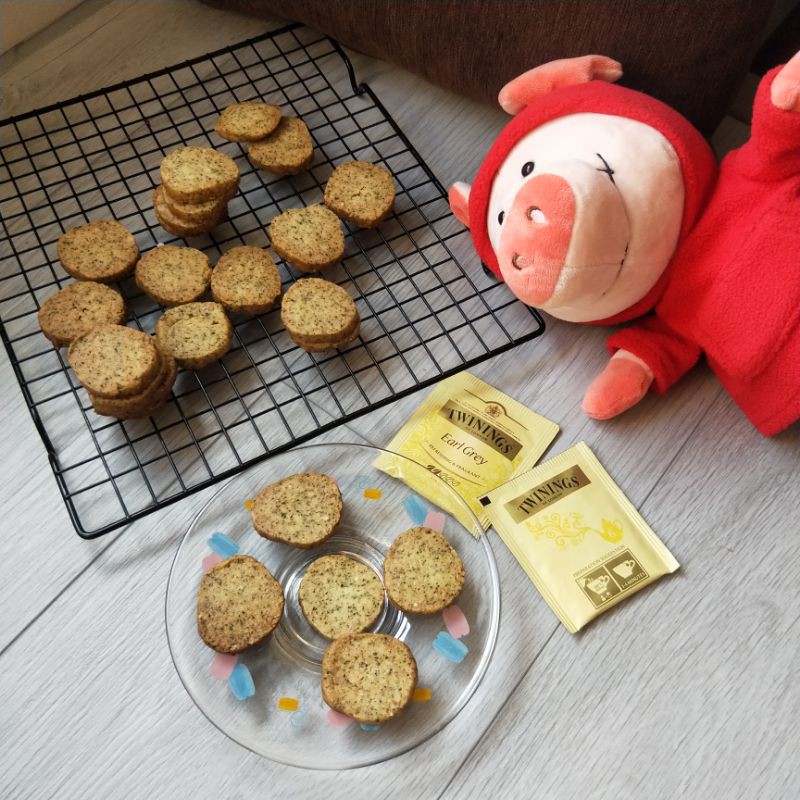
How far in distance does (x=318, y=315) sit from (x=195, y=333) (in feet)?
0.45

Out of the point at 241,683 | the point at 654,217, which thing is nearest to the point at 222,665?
the point at 241,683

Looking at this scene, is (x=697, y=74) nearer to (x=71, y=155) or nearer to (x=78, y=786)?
(x=71, y=155)

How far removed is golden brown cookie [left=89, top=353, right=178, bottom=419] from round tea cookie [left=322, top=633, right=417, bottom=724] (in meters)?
0.32

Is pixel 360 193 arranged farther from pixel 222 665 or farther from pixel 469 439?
pixel 222 665

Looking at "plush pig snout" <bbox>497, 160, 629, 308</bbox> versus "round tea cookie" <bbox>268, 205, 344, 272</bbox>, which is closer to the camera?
"plush pig snout" <bbox>497, 160, 629, 308</bbox>

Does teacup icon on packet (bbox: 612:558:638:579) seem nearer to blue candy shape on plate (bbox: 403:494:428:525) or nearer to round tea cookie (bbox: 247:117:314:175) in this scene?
blue candy shape on plate (bbox: 403:494:428:525)

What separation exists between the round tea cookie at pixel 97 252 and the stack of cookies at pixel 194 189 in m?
0.06

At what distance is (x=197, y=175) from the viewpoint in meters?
0.97

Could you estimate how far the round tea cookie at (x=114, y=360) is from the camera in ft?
2.72

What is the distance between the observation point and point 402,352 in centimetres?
94

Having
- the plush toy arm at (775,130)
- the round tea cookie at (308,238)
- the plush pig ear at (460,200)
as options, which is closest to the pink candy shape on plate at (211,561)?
the round tea cookie at (308,238)

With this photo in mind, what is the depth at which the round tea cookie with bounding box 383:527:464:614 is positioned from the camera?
0.78 metres

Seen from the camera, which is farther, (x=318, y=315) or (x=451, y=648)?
(x=318, y=315)

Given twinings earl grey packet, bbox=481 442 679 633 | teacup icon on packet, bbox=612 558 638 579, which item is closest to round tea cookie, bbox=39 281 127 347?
twinings earl grey packet, bbox=481 442 679 633
